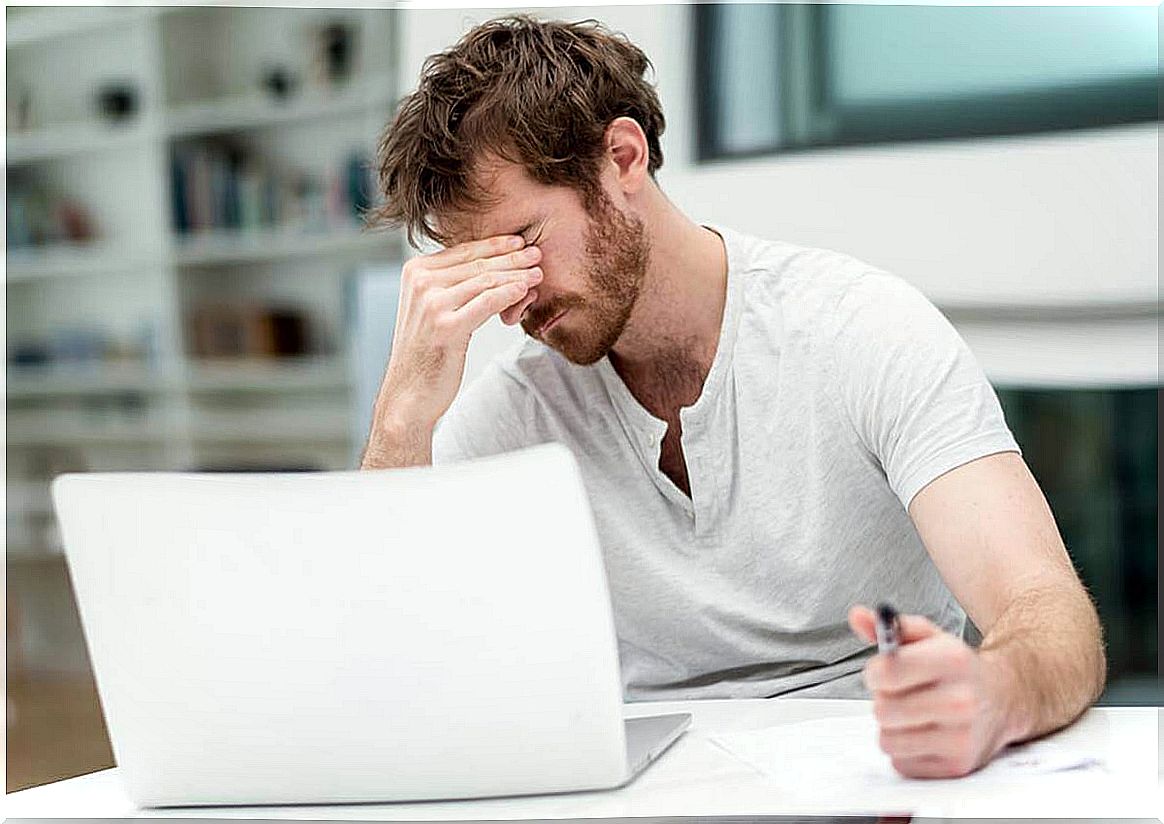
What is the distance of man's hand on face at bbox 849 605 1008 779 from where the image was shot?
76 cm

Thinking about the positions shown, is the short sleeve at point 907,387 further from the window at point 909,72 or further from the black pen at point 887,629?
the window at point 909,72

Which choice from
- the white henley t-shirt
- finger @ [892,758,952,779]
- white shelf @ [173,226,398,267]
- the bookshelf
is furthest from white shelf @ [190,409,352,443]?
finger @ [892,758,952,779]

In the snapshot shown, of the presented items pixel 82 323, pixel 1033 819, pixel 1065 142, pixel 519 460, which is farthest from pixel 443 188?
pixel 82 323

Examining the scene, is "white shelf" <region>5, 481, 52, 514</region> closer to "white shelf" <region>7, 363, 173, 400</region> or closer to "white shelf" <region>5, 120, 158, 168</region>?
"white shelf" <region>7, 363, 173, 400</region>

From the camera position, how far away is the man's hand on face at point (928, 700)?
2.51 feet

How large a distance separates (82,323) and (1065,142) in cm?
359

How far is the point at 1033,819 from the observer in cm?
74

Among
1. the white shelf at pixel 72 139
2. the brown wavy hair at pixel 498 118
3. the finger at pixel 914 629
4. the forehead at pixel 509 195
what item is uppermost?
the white shelf at pixel 72 139

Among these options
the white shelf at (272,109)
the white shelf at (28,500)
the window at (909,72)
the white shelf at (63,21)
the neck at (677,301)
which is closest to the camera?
the neck at (677,301)

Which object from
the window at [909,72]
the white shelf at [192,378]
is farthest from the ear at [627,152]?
the white shelf at [192,378]

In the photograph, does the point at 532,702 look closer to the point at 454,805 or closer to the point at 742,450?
the point at 454,805

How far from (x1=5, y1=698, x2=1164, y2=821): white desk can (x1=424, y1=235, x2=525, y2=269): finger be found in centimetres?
57

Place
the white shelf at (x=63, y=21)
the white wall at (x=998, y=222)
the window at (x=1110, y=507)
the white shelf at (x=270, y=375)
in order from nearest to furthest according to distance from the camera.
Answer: the white wall at (x=998, y=222)
the window at (x=1110, y=507)
the white shelf at (x=270, y=375)
the white shelf at (x=63, y=21)

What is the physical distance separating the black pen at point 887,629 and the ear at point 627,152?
763 mm
